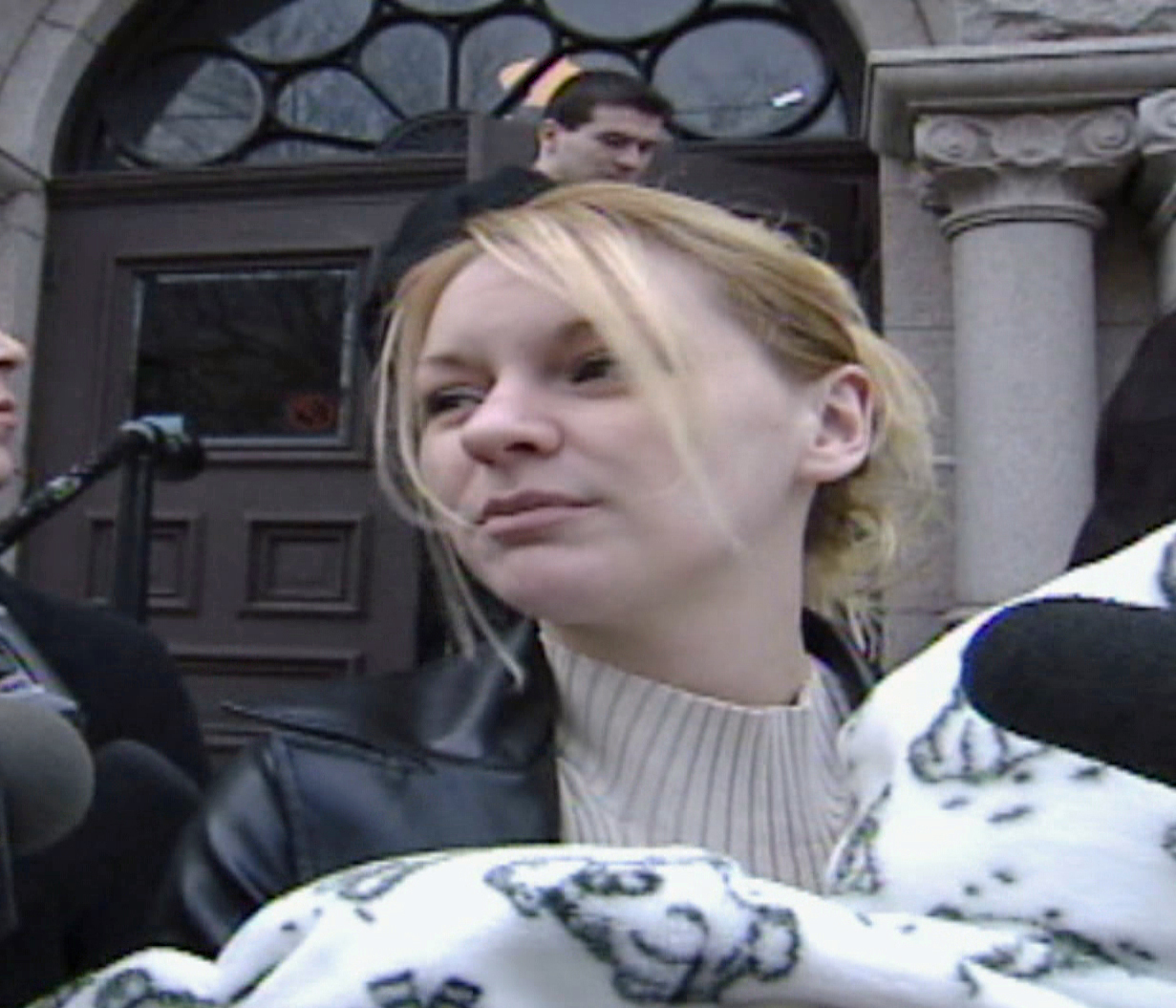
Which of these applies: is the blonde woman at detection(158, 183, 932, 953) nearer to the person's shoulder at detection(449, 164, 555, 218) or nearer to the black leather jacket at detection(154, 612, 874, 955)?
the black leather jacket at detection(154, 612, 874, 955)

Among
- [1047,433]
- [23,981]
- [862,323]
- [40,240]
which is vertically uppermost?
[40,240]

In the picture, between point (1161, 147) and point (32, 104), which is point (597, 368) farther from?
point (32, 104)

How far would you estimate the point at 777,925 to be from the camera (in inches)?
22.0

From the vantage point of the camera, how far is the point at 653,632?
1.11m

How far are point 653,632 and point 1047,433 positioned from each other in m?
2.98

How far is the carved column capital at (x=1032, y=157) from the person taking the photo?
393 cm

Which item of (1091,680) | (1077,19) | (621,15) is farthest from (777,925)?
(621,15)

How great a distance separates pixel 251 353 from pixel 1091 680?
15.5 feet

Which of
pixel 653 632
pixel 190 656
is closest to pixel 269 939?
pixel 653 632

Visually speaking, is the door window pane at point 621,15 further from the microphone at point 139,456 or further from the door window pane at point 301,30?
the microphone at point 139,456

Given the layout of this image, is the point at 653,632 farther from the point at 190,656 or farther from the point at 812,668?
the point at 190,656

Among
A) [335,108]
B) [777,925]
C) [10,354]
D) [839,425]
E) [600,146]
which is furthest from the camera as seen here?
[335,108]

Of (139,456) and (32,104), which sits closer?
(139,456)

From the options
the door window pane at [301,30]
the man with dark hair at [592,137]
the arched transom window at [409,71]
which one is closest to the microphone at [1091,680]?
the man with dark hair at [592,137]
